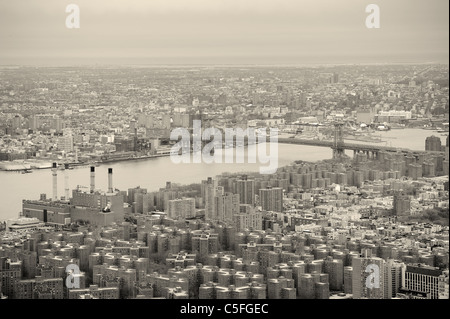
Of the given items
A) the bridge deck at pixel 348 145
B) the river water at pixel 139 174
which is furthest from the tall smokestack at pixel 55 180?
the bridge deck at pixel 348 145

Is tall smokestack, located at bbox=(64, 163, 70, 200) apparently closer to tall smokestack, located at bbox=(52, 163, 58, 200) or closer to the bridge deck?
tall smokestack, located at bbox=(52, 163, 58, 200)

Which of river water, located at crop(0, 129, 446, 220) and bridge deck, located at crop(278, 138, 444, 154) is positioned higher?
bridge deck, located at crop(278, 138, 444, 154)

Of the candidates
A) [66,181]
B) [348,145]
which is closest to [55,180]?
[66,181]

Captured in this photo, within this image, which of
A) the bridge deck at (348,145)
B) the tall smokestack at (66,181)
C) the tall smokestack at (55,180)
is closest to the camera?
the tall smokestack at (55,180)

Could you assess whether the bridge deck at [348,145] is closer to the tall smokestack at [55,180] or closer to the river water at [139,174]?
the river water at [139,174]

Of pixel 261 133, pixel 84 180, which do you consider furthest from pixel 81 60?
pixel 261 133

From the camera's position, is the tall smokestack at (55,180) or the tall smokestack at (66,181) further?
the tall smokestack at (66,181)

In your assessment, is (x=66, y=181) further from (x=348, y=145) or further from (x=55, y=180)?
(x=348, y=145)

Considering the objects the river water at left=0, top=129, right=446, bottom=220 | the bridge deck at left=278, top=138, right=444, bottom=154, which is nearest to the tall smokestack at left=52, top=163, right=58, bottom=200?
the river water at left=0, top=129, right=446, bottom=220

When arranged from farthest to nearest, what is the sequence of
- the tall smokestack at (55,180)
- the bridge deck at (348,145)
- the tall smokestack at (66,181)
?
1. the bridge deck at (348,145)
2. the tall smokestack at (66,181)
3. the tall smokestack at (55,180)

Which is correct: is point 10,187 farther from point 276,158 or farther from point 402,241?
point 402,241
